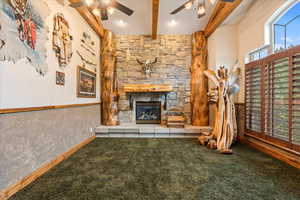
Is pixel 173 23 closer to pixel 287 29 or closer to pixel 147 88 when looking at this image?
pixel 147 88

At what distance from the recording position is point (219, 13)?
3.14m

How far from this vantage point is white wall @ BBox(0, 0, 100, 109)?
1431mm

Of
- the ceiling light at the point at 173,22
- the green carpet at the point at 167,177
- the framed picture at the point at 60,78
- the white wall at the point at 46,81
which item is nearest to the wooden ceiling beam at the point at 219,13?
the ceiling light at the point at 173,22

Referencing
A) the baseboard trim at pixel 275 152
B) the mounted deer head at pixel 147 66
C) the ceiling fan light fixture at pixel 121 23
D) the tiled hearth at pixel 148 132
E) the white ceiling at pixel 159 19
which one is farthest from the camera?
the mounted deer head at pixel 147 66

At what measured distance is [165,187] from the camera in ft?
4.96

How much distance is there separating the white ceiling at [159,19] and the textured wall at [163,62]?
0.25 meters

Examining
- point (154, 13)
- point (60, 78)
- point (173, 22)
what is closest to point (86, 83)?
point (60, 78)

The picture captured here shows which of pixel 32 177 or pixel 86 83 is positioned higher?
pixel 86 83

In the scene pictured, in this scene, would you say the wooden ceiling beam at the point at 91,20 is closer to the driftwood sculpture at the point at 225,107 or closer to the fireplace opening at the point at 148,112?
the fireplace opening at the point at 148,112

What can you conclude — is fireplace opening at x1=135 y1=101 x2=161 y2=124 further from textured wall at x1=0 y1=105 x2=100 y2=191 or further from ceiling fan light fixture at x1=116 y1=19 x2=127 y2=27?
ceiling fan light fixture at x1=116 y1=19 x2=127 y2=27

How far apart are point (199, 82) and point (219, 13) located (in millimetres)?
1756

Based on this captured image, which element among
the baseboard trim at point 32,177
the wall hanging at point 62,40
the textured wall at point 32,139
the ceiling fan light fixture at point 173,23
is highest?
the ceiling fan light fixture at point 173,23

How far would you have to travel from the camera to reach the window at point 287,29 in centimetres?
215

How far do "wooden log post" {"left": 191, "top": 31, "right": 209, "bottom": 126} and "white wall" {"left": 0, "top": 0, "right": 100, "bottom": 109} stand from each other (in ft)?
9.82
